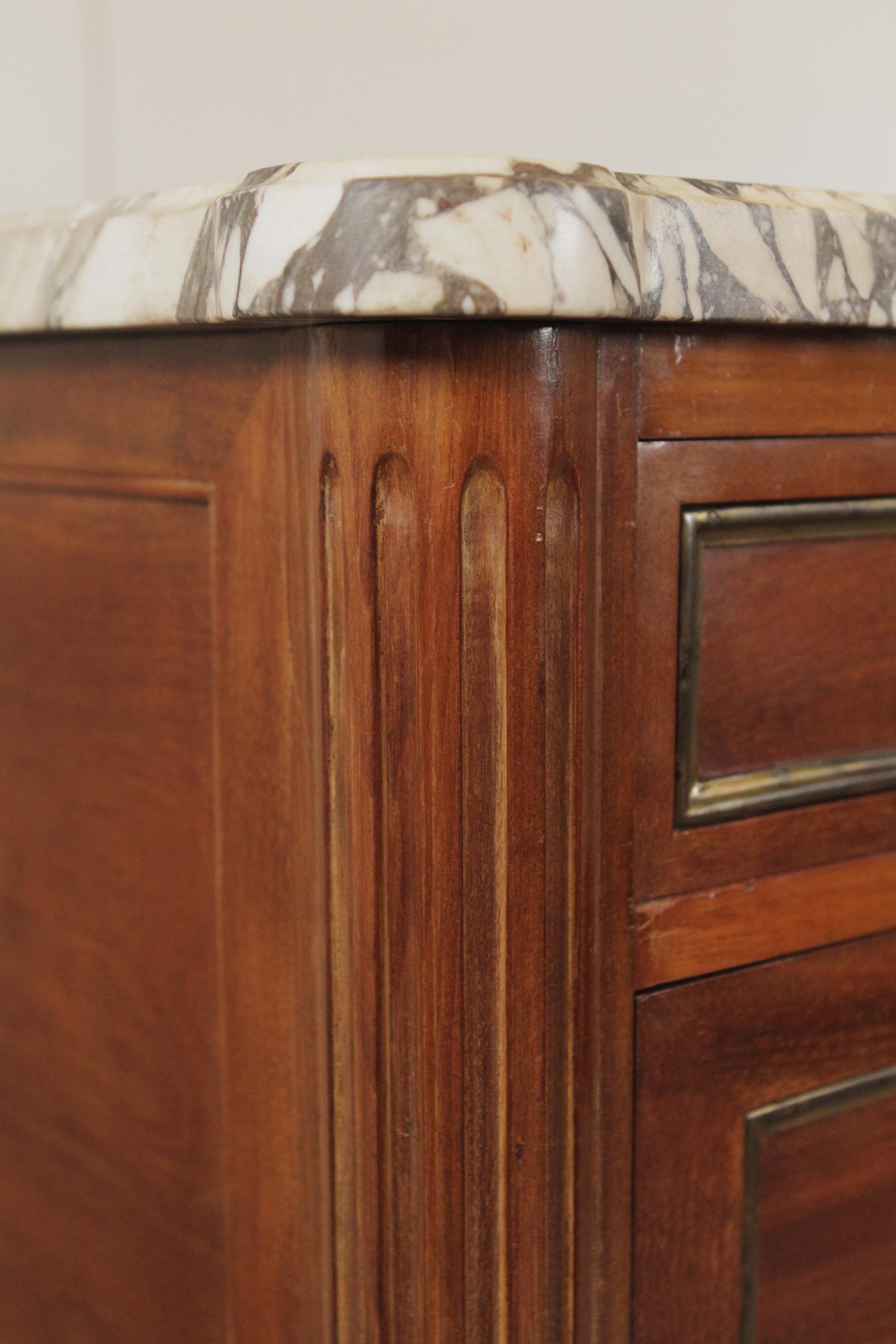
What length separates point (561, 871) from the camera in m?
0.39

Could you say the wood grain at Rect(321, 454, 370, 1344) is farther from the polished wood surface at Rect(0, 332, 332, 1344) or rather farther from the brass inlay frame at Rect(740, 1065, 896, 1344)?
the brass inlay frame at Rect(740, 1065, 896, 1344)

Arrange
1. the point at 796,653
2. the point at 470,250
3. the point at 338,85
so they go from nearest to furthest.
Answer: the point at 470,250
the point at 796,653
the point at 338,85

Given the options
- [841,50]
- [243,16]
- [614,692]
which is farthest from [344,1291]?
[841,50]

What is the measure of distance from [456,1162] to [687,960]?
10 centimetres

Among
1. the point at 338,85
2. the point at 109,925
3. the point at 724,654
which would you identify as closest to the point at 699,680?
the point at 724,654

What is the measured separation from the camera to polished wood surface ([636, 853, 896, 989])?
0.42 metres

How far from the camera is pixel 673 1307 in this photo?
17.4 inches

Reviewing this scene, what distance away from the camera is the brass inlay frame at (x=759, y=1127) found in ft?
1.47

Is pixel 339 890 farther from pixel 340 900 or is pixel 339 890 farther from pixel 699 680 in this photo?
pixel 699 680

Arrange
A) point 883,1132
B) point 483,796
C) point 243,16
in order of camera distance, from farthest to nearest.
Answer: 1. point 243,16
2. point 883,1132
3. point 483,796

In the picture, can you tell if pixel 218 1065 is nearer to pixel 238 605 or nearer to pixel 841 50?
pixel 238 605

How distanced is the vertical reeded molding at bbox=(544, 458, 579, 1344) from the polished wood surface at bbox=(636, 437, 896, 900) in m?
0.03

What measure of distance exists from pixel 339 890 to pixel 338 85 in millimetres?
631

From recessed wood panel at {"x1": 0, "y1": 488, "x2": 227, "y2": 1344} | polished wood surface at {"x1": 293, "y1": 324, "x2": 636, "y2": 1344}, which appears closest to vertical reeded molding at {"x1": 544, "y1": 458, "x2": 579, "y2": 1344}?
polished wood surface at {"x1": 293, "y1": 324, "x2": 636, "y2": 1344}
